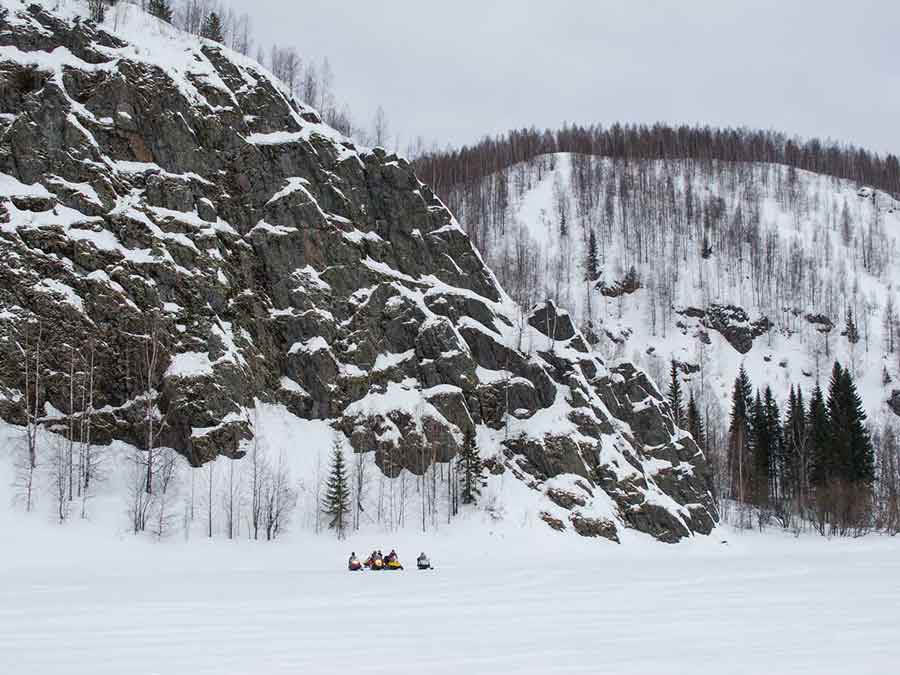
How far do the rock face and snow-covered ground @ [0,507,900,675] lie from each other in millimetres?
21888

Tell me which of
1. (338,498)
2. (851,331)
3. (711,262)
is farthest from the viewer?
(711,262)

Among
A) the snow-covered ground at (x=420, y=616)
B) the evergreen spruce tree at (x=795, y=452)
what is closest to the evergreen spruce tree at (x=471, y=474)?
the snow-covered ground at (x=420, y=616)

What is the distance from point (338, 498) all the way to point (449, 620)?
36252mm

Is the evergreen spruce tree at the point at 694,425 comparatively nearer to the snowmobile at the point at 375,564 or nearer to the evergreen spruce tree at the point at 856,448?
the evergreen spruce tree at the point at 856,448

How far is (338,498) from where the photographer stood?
52219mm

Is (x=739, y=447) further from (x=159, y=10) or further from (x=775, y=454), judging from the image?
(x=159, y=10)

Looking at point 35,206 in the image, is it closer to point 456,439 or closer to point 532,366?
point 456,439

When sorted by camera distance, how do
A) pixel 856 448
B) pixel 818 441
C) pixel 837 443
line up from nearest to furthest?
1. pixel 837 443
2. pixel 856 448
3. pixel 818 441

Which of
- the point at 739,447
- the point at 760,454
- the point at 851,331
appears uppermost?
the point at 851,331

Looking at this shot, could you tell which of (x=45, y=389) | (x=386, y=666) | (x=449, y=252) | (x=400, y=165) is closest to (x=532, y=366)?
(x=449, y=252)

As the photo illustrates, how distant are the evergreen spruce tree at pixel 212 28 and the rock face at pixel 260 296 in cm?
1561

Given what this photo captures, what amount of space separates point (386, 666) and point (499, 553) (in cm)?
4177

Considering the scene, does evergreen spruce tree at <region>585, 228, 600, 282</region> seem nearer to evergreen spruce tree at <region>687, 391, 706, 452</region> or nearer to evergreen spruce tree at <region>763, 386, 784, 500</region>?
evergreen spruce tree at <region>687, 391, 706, 452</region>

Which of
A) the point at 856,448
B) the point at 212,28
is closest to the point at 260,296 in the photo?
the point at 212,28
